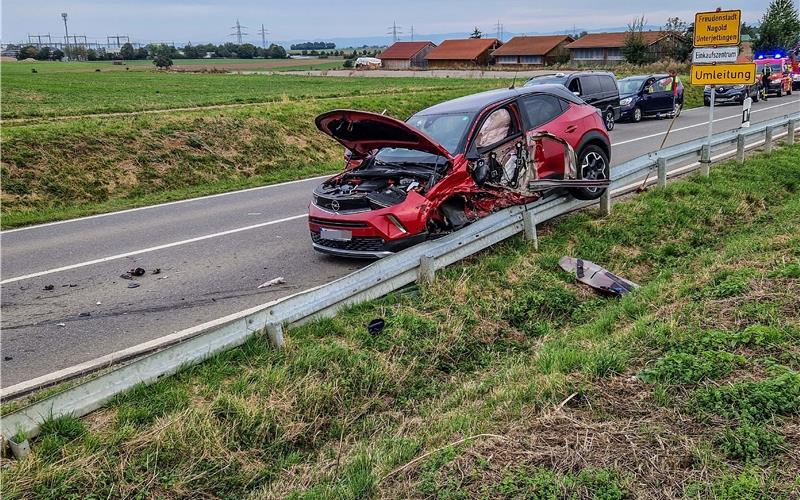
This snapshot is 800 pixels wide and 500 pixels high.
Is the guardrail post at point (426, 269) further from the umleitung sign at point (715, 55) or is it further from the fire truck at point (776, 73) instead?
the fire truck at point (776, 73)

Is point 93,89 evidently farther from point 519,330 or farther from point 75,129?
point 519,330

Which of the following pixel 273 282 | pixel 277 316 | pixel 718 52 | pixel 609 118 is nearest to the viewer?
pixel 277 316

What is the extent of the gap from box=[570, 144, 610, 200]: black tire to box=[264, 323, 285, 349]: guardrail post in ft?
17.2

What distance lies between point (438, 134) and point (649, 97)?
1894 centimetres

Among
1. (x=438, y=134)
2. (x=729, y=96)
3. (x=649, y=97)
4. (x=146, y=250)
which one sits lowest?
(x=146, y=250)

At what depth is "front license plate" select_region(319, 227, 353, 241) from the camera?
738 centimetres

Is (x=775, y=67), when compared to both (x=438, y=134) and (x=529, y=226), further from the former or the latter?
(x=438, y=134)

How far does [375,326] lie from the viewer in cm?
575

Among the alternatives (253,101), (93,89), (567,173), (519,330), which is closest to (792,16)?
(253,101)

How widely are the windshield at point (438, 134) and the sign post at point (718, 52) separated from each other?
5378 millimetres

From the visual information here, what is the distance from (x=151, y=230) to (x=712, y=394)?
27.5ft

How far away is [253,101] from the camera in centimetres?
2417

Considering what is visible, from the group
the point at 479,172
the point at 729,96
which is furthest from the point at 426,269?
the point at 729,96

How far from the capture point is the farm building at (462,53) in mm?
83750
